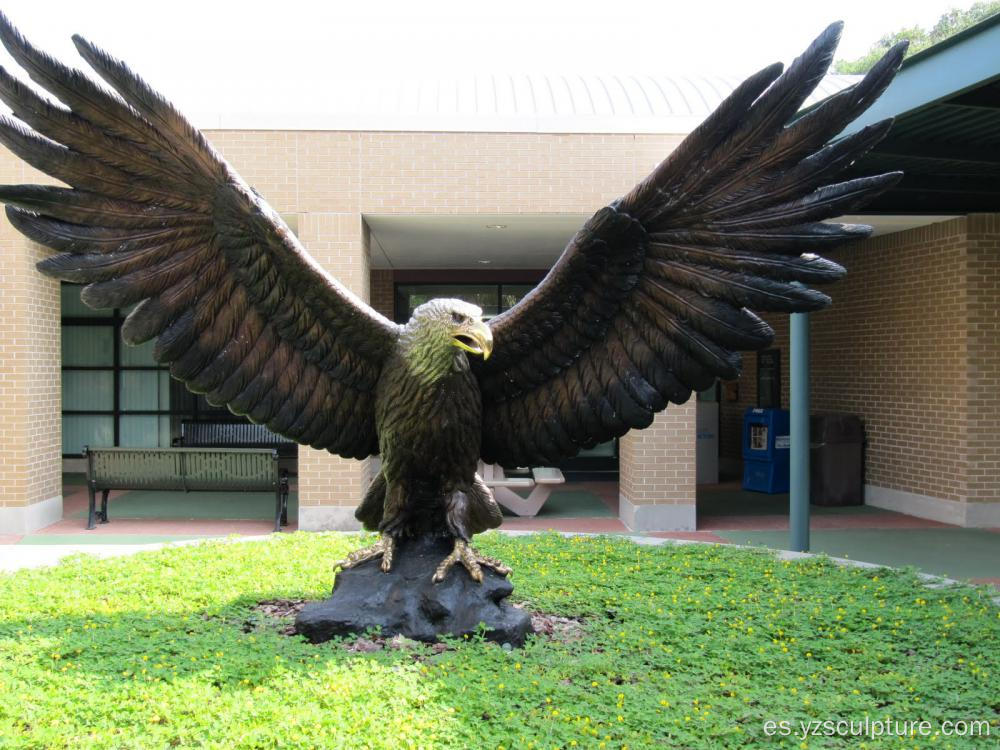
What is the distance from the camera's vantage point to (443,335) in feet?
13.7

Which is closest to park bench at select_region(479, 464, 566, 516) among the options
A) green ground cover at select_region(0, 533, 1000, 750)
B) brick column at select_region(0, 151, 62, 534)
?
green ground cover at select_region(0, 533, 1000, 750)

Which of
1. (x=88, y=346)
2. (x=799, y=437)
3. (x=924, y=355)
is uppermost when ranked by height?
(x=88, y=346)

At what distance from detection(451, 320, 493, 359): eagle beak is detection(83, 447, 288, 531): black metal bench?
20.2ft

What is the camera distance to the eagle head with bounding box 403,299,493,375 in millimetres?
3998

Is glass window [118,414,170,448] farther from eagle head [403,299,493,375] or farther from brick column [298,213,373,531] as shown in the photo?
eagle head [403,299,493,375]

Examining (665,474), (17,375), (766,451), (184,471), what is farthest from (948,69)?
(17,375)

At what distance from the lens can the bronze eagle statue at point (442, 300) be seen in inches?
151

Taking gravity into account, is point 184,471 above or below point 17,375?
below

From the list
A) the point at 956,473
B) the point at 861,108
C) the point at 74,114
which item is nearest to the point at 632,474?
the point at 956,473

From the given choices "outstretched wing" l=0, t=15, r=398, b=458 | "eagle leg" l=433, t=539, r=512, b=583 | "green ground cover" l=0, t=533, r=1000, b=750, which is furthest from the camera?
"eagle leg" l=433, t=539, r=512, b=583

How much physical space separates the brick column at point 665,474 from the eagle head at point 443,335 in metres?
5.62

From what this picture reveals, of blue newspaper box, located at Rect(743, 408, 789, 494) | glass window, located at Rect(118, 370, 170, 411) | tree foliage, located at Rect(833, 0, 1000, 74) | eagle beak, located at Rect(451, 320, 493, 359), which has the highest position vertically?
tree foliage, located at Rect(833, 0, 1000, 74)

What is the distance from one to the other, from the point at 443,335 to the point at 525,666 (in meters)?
1.80

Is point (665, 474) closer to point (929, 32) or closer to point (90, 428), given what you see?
point (90, 428)
